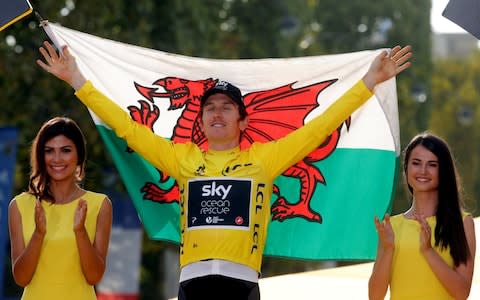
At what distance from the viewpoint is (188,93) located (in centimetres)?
730

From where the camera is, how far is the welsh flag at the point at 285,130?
279 inches

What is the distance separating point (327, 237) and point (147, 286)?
20340 millimetres

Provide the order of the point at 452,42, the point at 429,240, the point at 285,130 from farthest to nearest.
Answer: the point at 452,42 < the point at 285,130 < the point at 429,240

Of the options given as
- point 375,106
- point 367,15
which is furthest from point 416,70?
point 375,106

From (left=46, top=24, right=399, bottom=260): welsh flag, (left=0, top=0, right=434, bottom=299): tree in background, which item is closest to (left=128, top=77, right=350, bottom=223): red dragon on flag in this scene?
(left=46, top=24, right=399, bottom=260): welsh flag

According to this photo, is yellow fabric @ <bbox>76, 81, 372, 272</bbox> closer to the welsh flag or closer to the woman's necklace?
the woman's necklace

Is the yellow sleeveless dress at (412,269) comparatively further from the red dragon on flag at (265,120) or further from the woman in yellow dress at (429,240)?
the red dragon on flag at (265,120)

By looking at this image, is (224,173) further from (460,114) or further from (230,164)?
(460,114)

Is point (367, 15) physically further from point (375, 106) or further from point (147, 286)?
point (375, 106)

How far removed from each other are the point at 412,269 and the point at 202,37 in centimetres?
1193

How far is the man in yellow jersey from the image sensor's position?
19.6 ft

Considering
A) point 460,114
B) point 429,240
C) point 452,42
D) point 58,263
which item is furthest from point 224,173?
point 452,42

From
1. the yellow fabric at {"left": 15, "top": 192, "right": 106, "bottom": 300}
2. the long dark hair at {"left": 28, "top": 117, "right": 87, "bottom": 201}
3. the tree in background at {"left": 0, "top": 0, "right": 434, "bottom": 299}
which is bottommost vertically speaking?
the yellow fabric at {"left": 15, "top": 192, "right": 106, "bottom": 300}

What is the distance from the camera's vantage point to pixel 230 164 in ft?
20.2
